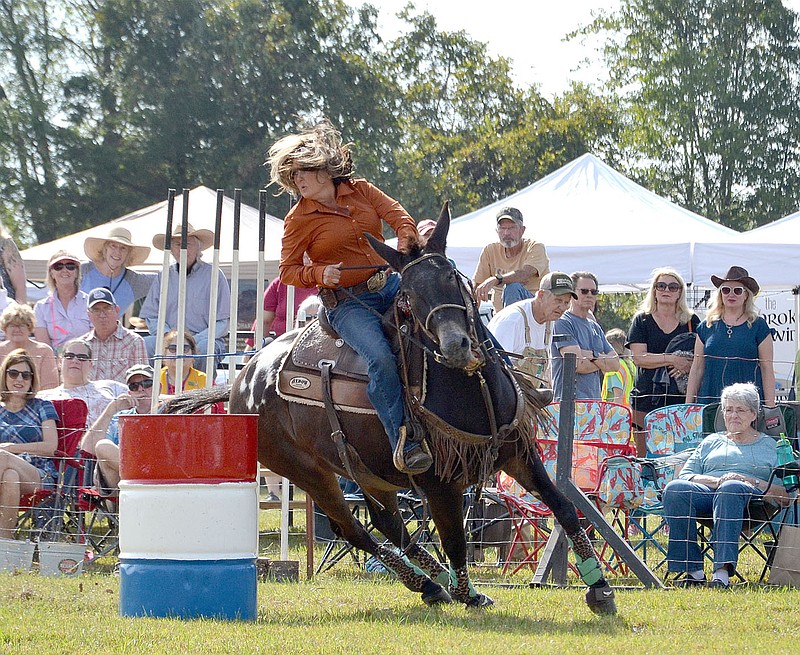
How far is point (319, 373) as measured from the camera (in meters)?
7.67

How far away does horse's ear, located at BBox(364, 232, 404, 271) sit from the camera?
6.93 meters

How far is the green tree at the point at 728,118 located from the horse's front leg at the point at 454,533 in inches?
1212

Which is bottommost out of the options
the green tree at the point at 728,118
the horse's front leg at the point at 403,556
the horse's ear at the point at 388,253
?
the horse's front leg at the point at 403,556

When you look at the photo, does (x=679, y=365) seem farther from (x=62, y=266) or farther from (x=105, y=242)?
(x=105, y=242)

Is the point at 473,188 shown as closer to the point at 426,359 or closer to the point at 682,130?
the point at 682,130

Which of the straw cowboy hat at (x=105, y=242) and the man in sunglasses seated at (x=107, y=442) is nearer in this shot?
the man in sunglasses seated at (x=107, y=442)

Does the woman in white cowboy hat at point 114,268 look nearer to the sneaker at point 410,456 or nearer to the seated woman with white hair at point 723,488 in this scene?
the seated woman with white hair at point 723,488

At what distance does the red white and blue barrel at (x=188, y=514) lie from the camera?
676cm

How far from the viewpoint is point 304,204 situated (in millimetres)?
7637

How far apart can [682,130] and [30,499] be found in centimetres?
2989

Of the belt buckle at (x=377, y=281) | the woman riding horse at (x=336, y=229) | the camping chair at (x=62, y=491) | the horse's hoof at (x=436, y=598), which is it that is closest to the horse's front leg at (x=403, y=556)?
the horse's hoof at (x=436, y=598)

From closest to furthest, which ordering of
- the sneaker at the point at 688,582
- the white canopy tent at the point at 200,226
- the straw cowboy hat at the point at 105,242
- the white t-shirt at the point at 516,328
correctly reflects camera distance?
the sneaker at the point at 688,582 → the white t-shirt at the point at 516,328 → the straw cowboy hat at the point at 105,242 → the white canopy tent at the point at 200,226

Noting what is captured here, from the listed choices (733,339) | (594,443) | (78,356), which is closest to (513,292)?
(733,339)

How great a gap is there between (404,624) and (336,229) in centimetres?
233
